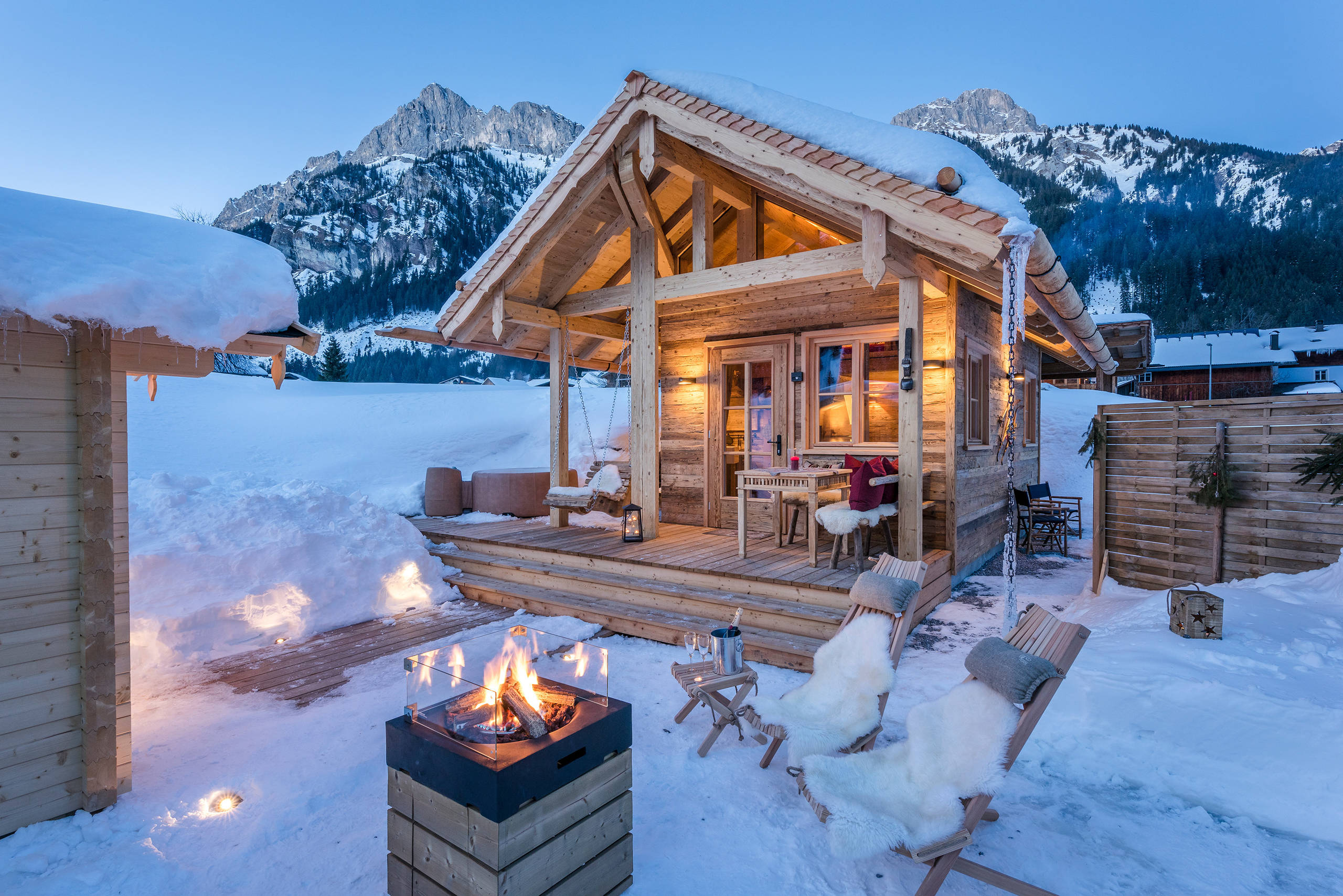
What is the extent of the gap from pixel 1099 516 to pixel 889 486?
245cm

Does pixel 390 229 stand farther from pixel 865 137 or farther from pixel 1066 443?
pixel 865 137

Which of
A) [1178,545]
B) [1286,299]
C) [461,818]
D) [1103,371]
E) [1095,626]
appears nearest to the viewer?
[461,818]

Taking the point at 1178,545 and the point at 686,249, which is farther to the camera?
the point at 686,249

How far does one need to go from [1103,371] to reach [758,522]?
Result: 27.3 feet

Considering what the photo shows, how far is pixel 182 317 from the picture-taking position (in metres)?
3.03

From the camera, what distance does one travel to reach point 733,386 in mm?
8234

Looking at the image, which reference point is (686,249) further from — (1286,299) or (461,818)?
(1286,299)

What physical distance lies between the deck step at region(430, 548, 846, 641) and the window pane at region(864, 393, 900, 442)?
2.71 metres

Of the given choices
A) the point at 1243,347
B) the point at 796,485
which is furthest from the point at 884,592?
the point at 1243,347

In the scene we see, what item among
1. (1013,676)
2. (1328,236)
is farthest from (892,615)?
(1328,236)

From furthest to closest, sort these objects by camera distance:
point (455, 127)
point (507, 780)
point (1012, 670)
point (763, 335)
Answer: point (455, 127), point (763, 335), point (1012, 670), point (507, 780)

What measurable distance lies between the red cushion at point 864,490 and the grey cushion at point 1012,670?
114 inches

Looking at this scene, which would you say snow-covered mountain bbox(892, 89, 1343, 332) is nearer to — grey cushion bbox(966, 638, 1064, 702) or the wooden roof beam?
the wooden roof beam

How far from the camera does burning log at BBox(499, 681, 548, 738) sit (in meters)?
2.23
